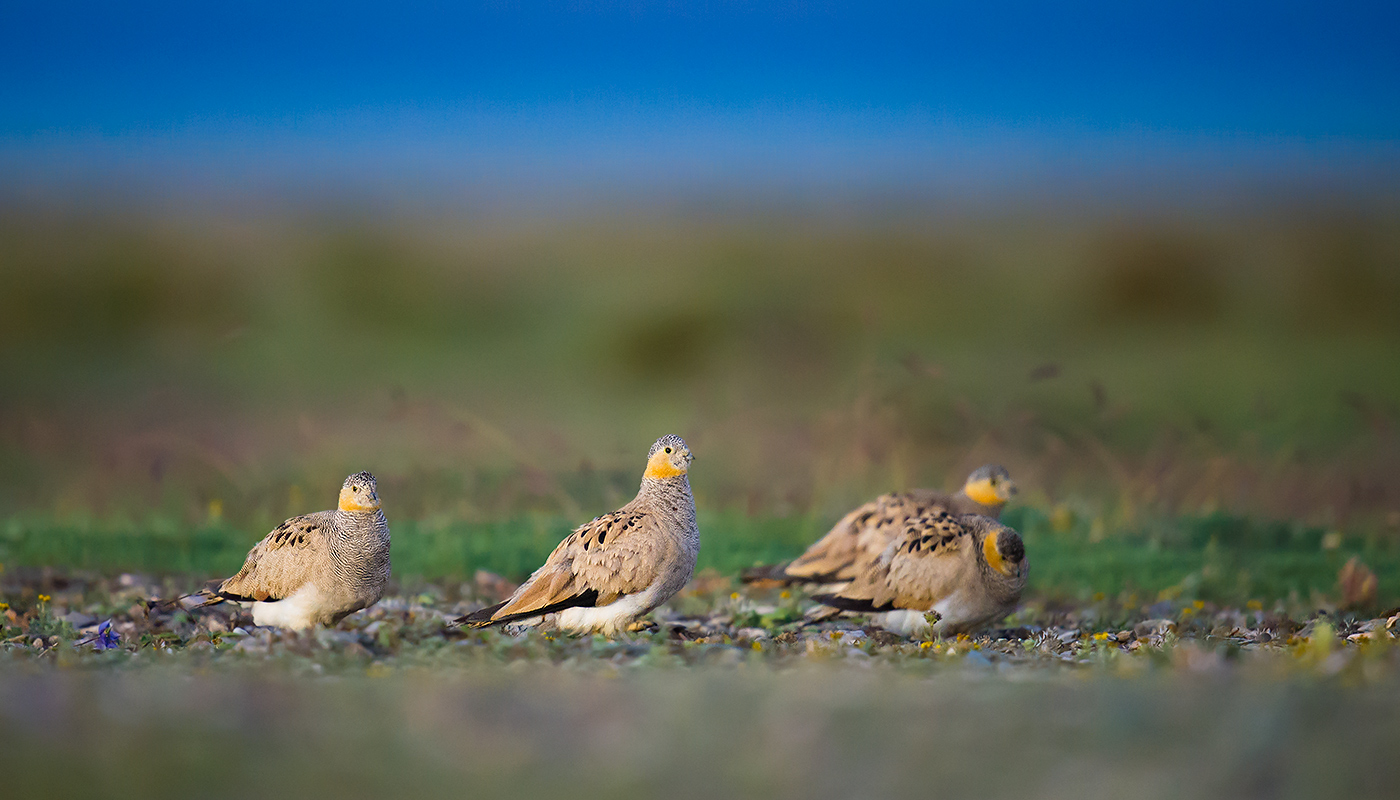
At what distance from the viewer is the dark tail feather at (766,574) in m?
11.4

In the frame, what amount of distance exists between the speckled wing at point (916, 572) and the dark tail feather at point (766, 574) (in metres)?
1.28

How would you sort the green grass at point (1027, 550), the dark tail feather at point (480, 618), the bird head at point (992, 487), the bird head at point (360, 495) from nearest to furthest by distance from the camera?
the bird head at point (360, 495)
the dark tail feather at point (480, 618)
the bird head at point (992, 487)
the green grass at point (1027, 550)

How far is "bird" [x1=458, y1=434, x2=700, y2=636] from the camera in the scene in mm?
8742

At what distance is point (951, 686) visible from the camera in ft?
21.7

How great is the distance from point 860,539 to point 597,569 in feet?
10.3

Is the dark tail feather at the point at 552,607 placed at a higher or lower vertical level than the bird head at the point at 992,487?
lower

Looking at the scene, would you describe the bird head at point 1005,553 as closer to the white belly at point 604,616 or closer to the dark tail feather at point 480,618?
the white belly at point 604,616

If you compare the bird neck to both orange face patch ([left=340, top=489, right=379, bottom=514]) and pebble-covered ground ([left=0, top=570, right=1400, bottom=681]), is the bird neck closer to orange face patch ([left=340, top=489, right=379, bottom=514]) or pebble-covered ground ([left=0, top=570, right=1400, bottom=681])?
orange face patch ([left=340, top=489, right=379, bottom=514])

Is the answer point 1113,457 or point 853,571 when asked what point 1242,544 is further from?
point 853,571

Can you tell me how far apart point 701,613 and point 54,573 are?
245 inches

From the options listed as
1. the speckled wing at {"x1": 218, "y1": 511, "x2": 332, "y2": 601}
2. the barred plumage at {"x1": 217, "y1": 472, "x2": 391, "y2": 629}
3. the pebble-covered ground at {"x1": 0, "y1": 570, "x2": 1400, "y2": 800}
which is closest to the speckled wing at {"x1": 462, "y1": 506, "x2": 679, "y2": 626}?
the pebble-covered ground at {"x1": 0, "y1": 570, "x2": 1400, "y2": 800}

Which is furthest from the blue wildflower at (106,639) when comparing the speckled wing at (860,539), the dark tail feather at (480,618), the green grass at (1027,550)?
the speckled wing at (860,539)

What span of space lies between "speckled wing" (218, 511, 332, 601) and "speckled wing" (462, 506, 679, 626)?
3.65 feet

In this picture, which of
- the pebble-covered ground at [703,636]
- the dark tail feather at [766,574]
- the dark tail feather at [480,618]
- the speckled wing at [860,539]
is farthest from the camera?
the dark tail feather at [766,574]
